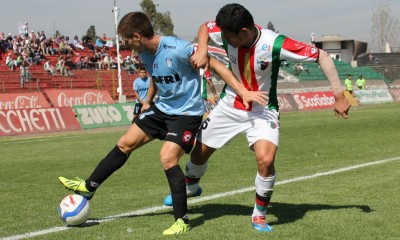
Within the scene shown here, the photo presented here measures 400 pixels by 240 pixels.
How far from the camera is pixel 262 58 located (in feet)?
18.7

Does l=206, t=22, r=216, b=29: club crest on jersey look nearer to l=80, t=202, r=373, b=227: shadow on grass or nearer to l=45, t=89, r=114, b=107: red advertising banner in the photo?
l=80, t=202, r=373, b=227: shadow on grass

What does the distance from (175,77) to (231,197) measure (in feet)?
6.87

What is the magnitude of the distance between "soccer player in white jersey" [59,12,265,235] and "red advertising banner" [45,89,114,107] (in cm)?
2411

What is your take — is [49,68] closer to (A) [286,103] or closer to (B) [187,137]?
(A) [286,103]

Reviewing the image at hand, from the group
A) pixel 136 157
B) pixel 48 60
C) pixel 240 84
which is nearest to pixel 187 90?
pixel 240 84

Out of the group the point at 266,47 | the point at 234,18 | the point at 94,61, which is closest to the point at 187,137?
the point at 266,47

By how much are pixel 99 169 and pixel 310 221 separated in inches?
86.4

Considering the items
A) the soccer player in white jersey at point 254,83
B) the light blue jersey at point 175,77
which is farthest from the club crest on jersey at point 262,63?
the light blue jersey at point 175,77

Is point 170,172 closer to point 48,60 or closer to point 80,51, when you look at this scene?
point 48,60

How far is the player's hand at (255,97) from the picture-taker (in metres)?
5.38

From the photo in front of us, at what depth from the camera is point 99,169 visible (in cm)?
625

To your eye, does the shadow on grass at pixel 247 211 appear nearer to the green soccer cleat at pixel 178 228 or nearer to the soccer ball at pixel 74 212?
the soccer ball at pixel 74 212

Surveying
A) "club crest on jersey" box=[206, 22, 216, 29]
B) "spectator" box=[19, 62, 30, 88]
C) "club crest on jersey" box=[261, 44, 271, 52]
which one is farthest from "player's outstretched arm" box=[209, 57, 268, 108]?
"spectator" box=[19, 62, 30, 88]

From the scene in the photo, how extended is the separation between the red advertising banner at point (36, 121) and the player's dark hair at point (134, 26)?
55.9 ft
